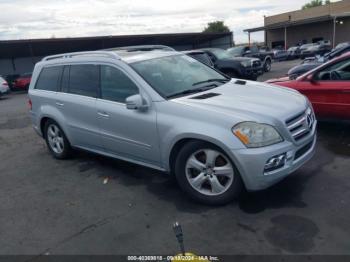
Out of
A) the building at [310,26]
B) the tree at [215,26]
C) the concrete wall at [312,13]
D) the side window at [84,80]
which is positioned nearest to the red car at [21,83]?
the side window at [84,80]

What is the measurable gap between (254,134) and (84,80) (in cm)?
282

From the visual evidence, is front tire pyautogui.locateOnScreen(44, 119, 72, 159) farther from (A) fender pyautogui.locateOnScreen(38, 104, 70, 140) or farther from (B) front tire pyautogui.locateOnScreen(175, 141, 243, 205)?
(B) front tire pyautogui.locateOnScreen(175, 141, 243, 205)

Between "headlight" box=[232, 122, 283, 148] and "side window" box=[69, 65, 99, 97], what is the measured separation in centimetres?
230

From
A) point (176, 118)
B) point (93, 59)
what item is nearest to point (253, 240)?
point (176, 118)

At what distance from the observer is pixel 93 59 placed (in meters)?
5.20

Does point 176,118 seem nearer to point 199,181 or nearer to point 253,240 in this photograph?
point 199,181

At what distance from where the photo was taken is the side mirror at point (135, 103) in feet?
14.0

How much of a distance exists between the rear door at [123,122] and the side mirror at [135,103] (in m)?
0.09

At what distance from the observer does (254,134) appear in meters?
3.65

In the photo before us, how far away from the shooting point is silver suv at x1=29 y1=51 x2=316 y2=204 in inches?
145

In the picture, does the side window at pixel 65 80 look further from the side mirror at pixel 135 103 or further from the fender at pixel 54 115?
the side mirror at pixel 135 103

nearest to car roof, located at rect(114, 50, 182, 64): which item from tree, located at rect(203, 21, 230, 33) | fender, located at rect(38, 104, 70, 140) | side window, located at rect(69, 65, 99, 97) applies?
side window, located at rect(69, 65, 99, 97)

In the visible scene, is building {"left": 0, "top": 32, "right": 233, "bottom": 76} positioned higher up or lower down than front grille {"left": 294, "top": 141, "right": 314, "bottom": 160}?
higher up

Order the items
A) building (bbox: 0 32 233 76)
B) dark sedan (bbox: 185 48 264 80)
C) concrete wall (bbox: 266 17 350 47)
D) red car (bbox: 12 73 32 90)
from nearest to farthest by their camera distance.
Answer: dark sedan (bbox: 185 48 264 80), red car (bbox: 12 73 32 90), building (bbox: 0 32 233 76), concrete wall (bbox: 266 17 350 47)
